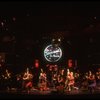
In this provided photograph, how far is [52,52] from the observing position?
28.7 meters

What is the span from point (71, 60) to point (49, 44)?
3420 millimetres

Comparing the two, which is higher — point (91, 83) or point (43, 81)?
point (43, 81)

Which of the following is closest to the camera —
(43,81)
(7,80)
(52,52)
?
(43,81)

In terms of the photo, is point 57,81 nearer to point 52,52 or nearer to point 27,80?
point 27,80

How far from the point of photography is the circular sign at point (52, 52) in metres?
28.8

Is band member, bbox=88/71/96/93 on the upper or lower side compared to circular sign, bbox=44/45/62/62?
lower

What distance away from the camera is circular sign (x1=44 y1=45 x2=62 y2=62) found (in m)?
28.8

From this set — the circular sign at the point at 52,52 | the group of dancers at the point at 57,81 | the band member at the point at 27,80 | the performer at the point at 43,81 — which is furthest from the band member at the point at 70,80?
the circular sign at the point at 52,52

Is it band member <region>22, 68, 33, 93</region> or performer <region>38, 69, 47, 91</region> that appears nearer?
band member <region>22, 68, 33, 93</region>

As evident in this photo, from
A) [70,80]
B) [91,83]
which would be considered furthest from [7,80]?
[91,83]

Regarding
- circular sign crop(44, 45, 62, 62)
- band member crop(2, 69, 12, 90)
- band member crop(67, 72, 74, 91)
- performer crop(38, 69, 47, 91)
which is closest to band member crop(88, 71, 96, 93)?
band member crop(67, 72, 74, 91)

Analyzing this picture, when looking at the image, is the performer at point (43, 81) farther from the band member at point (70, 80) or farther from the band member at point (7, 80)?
the band member at point (7, 80)

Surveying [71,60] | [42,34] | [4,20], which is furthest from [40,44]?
[4,20]

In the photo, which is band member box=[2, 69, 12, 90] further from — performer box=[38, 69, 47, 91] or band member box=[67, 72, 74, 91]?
band member box=[67, 72, 74, 91]
